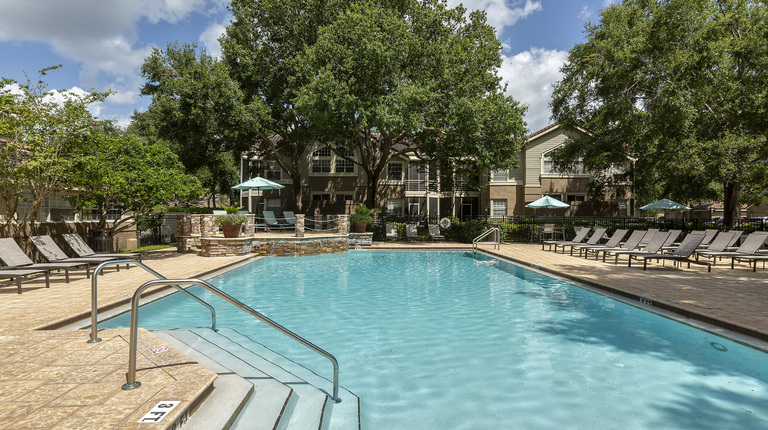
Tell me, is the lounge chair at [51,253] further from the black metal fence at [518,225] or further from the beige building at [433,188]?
the beige building at [433,188]

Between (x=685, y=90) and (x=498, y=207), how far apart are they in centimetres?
1507

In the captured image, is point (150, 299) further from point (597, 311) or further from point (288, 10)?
point (288, 10)

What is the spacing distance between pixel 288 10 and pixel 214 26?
25.3ft

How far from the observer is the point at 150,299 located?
25.2 ft

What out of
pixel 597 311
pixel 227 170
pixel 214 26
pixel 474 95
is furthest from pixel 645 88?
pixel 227 170

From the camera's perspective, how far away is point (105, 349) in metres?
4.36

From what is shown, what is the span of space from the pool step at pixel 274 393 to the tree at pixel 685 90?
749 inches

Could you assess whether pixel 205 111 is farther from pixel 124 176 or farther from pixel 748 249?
pixel 748 249

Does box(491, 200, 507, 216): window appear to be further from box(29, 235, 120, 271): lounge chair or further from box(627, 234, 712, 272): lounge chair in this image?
box(29, 235, 120, 271): lounge chair

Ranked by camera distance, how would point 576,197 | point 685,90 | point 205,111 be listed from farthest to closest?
1. point 576,197
2. point 205,111
3. point 685,90

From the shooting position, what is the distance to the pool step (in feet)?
10.8

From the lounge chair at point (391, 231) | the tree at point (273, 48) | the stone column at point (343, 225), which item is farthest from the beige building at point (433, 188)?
the stone column at point (343, 225)

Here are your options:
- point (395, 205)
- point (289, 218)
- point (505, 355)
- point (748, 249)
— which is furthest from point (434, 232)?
point (505, 355)

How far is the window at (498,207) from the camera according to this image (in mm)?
31641
